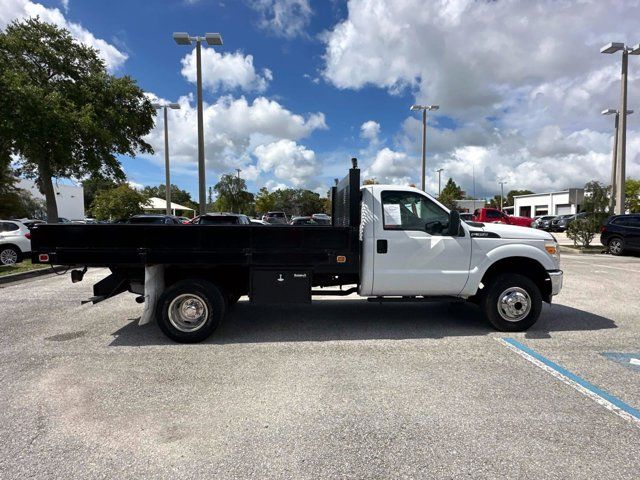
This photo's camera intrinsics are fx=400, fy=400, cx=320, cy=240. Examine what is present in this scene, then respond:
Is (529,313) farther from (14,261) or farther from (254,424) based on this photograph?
(14,261)

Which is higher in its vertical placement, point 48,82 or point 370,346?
point 48,82

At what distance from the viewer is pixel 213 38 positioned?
1612cm

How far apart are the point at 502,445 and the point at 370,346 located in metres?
2.31

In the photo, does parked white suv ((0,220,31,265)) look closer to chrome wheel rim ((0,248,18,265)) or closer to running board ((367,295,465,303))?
chrome wheel rim ((0,248,18,265))

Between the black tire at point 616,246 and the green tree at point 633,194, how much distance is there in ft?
172

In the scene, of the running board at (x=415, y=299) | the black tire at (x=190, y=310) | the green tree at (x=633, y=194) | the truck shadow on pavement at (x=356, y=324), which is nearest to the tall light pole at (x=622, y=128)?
the truck shadow on pavement at (x=356, y=324)

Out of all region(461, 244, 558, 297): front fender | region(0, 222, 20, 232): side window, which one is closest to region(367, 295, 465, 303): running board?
region(461, 244, 558, 297): front fender

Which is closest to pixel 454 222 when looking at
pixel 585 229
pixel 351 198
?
pixel 351 198

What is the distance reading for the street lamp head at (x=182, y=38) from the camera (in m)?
16.1

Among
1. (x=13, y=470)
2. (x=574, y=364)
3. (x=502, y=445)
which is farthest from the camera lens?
(x=574, y=364)

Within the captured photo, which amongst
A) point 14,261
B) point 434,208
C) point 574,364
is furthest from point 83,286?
point 574,364

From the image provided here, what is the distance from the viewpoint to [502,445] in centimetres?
294

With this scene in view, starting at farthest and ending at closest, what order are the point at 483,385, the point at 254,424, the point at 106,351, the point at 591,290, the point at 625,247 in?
the point at 625,247 < the point at 591,290 < the point at 106,351 < the point at 483,385 < the point at 254,424

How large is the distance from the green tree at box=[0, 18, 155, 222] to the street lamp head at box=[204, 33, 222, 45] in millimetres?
4396
